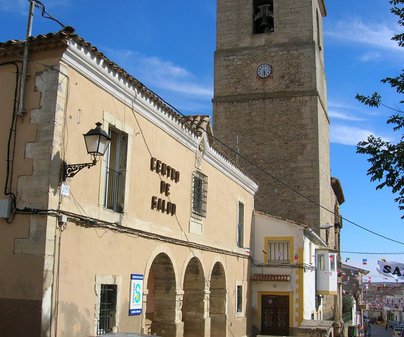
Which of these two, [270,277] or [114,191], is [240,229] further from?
[114,191]

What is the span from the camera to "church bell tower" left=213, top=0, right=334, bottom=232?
2573 cm

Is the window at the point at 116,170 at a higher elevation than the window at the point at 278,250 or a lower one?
higher

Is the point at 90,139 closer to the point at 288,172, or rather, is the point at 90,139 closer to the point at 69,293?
the point at 69,293

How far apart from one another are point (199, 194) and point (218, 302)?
389 centimetres

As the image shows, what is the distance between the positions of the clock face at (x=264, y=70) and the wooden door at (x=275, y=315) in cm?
1180

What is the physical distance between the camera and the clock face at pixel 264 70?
2725 centimetres

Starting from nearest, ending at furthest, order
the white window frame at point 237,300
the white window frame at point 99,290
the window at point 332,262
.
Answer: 1. the white window frame at point 99,290
2. the white window frame at point 237,300
3. the window at point 332,262

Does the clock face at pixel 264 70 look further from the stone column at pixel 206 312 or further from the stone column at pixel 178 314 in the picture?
the stone column at pixel 178 314

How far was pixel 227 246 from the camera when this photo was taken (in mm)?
17156

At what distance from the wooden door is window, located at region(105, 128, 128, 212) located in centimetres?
1119

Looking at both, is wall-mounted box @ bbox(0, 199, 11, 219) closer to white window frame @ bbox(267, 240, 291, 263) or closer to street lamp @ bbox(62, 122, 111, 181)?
street lamp @ bbox(62, 122, 111, 181)

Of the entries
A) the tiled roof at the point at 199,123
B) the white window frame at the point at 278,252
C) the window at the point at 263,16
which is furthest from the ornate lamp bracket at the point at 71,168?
the window at the point at 263,16

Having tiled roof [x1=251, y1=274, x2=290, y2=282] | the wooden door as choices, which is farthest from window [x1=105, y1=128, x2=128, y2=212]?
the wooden door

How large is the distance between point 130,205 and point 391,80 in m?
5.69
